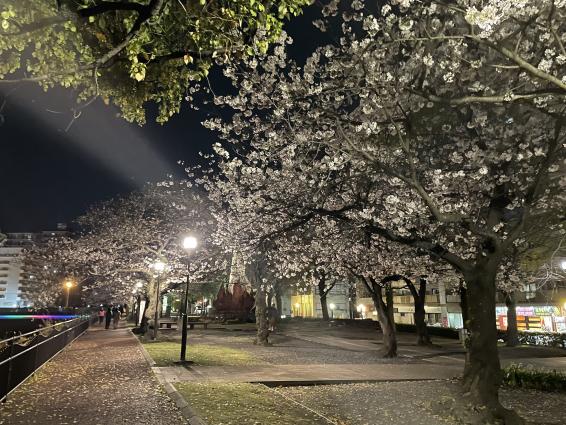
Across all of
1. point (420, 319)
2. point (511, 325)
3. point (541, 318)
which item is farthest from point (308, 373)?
point (541, 318)

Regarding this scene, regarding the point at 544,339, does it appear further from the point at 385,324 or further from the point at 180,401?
the point at 180,401

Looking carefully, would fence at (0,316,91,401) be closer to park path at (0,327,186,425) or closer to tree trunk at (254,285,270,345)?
park path at (0,327,186,425)

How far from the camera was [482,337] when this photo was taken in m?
9.31

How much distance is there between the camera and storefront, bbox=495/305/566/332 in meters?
39.2

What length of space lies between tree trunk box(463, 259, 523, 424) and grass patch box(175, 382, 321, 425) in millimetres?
3838

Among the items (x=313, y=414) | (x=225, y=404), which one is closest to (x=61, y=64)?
(x=225, y=404)

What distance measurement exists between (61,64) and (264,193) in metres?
9.39

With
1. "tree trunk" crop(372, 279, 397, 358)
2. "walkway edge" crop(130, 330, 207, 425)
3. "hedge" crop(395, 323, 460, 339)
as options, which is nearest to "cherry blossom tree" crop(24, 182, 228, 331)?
"tree trunk" crop(372, 279, 397, 358)

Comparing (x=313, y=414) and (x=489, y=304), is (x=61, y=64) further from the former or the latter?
(x=489, y=304)

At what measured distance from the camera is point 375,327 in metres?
43.8

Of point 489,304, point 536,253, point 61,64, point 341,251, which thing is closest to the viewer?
point 61,64

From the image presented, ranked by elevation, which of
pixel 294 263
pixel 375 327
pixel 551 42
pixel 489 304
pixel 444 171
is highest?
pixel 551 42

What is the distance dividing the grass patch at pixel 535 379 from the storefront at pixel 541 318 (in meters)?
27.6

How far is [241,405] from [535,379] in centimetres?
1007
